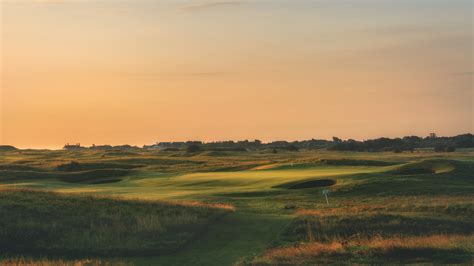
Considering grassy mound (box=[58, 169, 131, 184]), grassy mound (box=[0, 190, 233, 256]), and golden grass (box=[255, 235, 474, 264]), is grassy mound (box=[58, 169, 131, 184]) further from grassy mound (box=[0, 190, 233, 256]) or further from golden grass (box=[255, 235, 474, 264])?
golden grass (box=[255, 235, 474, 264])

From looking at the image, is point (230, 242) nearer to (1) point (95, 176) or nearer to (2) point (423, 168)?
(2) point (423, 168)

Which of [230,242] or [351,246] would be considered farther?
[230,242]

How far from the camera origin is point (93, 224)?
25.9 metres

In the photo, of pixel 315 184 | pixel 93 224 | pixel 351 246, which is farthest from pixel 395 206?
pixel 93 224

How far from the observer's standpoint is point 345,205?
1492 inches

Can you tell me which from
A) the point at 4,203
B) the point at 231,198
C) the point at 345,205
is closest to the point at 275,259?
the point at 4,203

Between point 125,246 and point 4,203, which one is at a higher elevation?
point 4,203

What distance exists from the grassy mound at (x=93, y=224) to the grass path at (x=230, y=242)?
65cm

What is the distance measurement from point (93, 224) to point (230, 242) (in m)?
5.95

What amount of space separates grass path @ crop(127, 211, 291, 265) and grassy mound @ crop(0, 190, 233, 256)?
648 millimetres

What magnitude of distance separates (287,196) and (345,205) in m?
7.12

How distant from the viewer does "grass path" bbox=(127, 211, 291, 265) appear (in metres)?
21.5

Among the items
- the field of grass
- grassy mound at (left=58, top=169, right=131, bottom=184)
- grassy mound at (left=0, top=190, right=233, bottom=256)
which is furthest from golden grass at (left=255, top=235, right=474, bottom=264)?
grassy mound at (left=58, top=169, right=131, bottom=184)

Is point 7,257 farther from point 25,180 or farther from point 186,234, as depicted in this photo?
point 25,180
